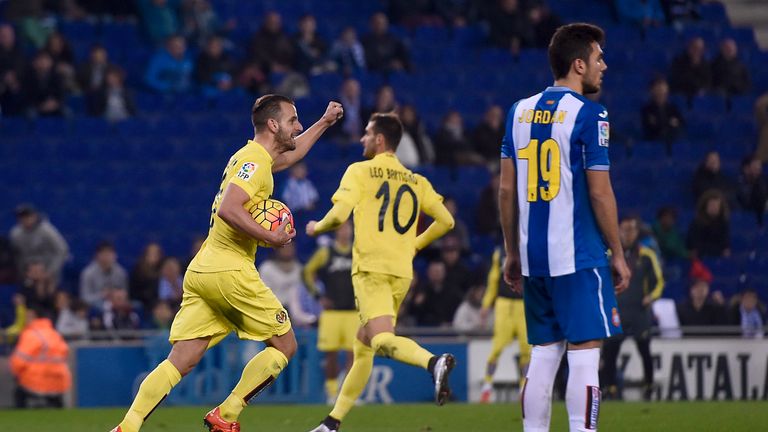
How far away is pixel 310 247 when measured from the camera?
737 inches

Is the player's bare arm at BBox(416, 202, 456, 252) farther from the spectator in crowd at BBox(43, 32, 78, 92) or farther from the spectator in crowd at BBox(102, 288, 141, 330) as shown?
the spectator in crowd at BBox(43, 32, 78, 92)

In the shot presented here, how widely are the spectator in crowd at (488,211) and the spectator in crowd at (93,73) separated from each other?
5.59 meters

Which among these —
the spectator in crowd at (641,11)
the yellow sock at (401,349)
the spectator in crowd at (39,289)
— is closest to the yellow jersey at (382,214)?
the yellow sock at (401,349)

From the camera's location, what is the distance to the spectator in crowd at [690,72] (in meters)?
20.5

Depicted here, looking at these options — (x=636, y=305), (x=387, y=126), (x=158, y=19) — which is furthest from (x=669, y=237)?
(x=387, y=126)

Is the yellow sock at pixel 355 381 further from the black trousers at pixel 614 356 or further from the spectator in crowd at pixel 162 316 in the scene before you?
the spectator in crowd at pixel 162 316

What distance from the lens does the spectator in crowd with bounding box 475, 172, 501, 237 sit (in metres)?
18.1

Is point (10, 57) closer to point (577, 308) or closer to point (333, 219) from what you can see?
point (333, 219)

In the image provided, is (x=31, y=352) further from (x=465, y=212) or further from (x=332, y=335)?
(x=465, y=212)

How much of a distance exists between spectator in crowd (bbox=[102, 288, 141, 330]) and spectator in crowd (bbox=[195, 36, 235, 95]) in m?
4.65

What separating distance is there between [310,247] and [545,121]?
39.7 feet

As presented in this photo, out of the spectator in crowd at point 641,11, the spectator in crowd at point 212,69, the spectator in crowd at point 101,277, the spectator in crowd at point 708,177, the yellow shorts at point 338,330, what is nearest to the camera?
the yellow shorts at point 338,330

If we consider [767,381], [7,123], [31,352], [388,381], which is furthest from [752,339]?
[7,123]

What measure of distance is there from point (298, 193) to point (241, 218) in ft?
34.0
